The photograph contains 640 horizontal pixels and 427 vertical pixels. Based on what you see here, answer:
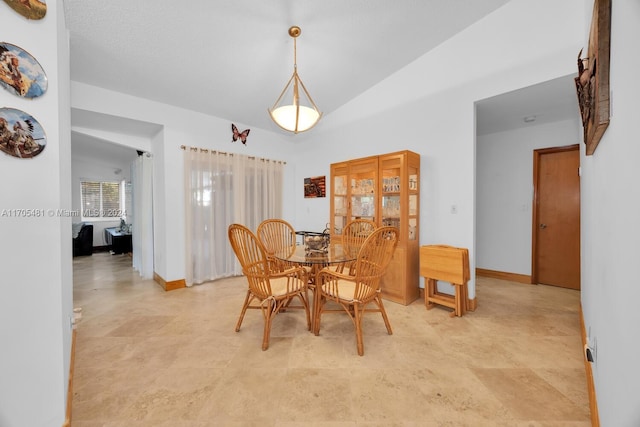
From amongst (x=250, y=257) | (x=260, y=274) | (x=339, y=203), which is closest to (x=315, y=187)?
(x=339, y=203)

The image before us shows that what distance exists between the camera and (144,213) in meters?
3.84

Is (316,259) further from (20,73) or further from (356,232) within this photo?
(20,73)

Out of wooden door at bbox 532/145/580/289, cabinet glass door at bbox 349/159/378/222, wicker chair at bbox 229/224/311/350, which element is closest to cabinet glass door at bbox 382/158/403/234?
cabinet glass door at bbox 349/159/378/222

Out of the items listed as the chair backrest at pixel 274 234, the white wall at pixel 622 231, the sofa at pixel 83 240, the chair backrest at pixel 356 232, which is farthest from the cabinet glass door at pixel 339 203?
the sofa at pixel 83 240

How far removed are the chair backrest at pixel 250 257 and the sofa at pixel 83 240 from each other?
5977 mm

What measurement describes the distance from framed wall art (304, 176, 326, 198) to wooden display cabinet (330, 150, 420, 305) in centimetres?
82

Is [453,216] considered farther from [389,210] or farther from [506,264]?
[506,264]

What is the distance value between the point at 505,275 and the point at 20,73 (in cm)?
520

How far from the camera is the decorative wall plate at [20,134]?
98cm

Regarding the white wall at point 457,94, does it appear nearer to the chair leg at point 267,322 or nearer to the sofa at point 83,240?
the chair leg at point 267,322

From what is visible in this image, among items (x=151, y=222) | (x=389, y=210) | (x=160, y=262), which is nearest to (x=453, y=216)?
(x=389, y=210)

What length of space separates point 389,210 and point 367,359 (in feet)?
5.83

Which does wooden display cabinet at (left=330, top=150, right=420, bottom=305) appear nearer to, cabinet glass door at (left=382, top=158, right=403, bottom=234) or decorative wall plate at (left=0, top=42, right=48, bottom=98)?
cabinet glass door at (left=382, top=158, right=403, bottom=234)

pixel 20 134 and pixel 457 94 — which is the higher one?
pixel 457 94
